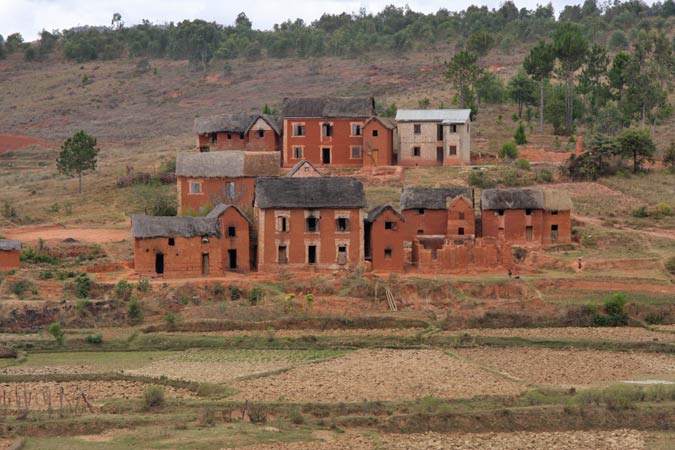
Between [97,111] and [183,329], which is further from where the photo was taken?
[97,111]

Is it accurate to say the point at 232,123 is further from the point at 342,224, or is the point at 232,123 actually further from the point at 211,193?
the point at 342,224

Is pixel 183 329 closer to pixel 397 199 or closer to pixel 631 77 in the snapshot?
pixel 397 199

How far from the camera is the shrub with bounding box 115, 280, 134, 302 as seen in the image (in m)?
53.8

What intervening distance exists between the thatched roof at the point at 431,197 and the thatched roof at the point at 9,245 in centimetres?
1611

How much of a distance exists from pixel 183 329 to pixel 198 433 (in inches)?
550

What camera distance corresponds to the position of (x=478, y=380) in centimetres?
4491

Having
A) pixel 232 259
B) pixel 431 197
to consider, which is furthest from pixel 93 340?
pixel 431 197

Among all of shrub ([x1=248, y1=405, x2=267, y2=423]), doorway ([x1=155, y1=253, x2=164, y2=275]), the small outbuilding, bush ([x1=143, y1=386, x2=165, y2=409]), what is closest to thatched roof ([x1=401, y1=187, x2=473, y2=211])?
doorway ([x1=155, y1=253, x2=164, y2=275])

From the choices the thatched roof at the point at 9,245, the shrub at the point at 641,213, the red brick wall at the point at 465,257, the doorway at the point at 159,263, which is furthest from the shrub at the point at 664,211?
the thatched roof at the point at 9,245

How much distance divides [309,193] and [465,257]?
6.87m

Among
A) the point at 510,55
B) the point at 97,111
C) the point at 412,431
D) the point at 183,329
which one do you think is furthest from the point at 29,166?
the point at 412,431

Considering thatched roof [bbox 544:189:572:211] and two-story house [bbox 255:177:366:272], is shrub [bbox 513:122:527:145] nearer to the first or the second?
thatched roof [bbox 544:189:572:211]

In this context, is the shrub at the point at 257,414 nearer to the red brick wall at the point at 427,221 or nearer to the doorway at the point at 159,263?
the doorway at the point at 159,263

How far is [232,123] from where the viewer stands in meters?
72.5
